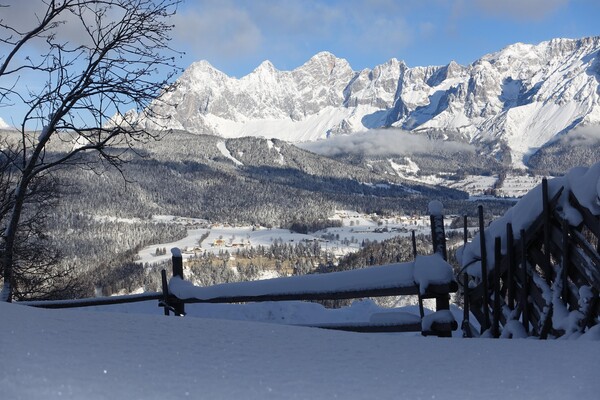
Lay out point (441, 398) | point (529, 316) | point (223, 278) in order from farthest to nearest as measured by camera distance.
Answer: point (223, 278) → point (529, 316) → point (441, 398)

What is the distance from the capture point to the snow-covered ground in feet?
6.75

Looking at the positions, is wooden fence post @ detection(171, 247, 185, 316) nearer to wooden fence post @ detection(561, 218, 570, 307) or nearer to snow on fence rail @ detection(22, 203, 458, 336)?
snow on fence rail @ detection(22, 203, 458, 336)

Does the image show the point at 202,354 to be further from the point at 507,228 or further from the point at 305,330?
the point at 507,228

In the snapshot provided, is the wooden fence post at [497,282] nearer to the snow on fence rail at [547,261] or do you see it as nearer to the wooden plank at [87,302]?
the snow on fence rail at [547,261]

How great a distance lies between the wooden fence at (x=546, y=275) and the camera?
159 inches

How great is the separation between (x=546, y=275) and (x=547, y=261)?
12 centimetres

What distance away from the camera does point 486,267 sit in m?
5.33

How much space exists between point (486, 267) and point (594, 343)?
7.31 feet

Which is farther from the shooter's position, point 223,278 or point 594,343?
point 223,278

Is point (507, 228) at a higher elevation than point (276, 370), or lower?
higher

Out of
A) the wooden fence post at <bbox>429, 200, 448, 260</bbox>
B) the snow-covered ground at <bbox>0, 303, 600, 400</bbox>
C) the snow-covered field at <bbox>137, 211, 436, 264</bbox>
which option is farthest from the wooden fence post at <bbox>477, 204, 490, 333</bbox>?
the snow-covered field at <bbox>137, 211, 436, 264</bbox>

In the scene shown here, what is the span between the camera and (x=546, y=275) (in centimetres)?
449

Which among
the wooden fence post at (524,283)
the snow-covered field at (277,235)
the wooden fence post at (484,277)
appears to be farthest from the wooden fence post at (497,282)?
the snow-covered field at (277,235)

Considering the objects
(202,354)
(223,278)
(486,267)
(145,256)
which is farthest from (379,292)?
(145,256)
